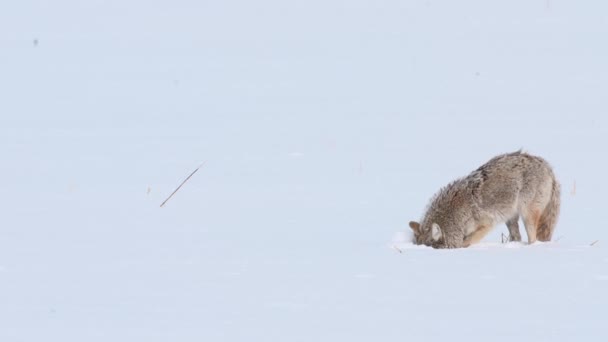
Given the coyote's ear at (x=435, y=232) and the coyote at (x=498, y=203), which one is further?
the coyote at (x=498, y=203)

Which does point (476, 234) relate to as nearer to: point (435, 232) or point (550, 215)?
point (435, 232)

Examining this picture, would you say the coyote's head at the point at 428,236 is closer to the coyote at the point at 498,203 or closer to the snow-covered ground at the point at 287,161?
the coyote at the point at 498,203

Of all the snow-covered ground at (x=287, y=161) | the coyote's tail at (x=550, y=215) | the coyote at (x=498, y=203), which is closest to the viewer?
the snow-covered ground at (x=287, y=161)

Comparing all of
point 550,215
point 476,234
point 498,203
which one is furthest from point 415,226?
point 550,215

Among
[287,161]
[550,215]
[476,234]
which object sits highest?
[550,215]

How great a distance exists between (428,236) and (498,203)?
0.57m

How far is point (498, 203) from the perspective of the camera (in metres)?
8.54

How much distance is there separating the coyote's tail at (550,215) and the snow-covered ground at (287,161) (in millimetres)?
207

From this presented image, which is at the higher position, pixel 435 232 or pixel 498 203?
pixel 498 203

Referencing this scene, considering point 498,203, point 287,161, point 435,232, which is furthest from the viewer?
point 287,161

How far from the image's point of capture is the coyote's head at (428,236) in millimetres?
8328

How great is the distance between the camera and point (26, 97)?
15.5 m

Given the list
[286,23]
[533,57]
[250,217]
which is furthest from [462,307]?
[286,23]

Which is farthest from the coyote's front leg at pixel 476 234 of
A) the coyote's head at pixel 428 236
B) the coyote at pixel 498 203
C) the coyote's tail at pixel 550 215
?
the coyote's tail at pixel 550 215
